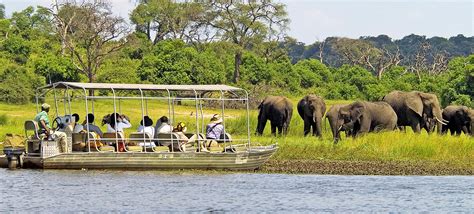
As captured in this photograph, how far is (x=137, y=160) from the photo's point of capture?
25141 millimetres

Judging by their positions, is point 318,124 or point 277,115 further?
point 277,115

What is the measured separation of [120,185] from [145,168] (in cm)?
226

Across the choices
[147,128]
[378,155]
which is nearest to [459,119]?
[378,155]

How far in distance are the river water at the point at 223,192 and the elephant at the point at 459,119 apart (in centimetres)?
1385

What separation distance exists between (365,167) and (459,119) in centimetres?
1396

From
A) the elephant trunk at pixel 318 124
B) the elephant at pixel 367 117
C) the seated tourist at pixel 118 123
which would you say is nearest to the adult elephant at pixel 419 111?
the elephant at pixel 367 117

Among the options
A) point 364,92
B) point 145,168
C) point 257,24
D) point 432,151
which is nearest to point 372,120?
point 432,151

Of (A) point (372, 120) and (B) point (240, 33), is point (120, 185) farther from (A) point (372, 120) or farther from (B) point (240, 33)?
(B) point (240, 33)

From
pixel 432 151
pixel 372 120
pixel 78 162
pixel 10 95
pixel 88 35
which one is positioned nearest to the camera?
pixel 78 162

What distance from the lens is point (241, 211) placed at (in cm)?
2016

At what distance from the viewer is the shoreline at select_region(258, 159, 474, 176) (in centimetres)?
2639

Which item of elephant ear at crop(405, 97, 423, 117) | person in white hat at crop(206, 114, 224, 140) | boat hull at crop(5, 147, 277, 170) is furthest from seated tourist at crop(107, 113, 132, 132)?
elephant ear at crop(405, 97, 423, 117)

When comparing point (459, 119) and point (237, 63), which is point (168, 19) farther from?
point (459, 119)

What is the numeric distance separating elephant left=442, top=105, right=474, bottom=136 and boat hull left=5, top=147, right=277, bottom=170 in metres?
16.1
